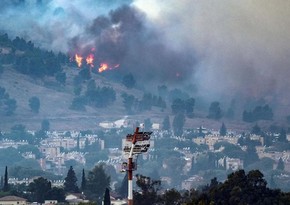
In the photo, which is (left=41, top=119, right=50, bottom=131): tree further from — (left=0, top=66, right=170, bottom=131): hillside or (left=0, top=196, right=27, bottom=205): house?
(left=0, top=196, right=27, bottom=205): house

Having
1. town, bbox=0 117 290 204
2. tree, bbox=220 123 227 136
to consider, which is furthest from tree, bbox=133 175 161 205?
tree, bbox=220 123 227 136

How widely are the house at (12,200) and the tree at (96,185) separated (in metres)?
7.02

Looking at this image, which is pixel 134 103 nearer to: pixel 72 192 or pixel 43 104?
pixel 43 104

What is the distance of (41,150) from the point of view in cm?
17950

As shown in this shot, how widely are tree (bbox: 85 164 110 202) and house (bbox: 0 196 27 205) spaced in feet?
23.0

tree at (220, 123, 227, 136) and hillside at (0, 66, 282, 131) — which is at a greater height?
hillside at (0, 66, 282, 131)

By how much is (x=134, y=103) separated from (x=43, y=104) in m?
13.1

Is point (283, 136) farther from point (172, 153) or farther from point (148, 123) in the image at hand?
point (148, 123)

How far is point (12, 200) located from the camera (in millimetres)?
89812

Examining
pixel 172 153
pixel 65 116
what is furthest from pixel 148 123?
pixel 172 153

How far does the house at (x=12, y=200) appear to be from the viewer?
88750 millimetres

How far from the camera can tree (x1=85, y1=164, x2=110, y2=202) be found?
3918 inches

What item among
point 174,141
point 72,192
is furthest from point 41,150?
point 72,192

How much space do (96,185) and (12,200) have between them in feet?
48.0
